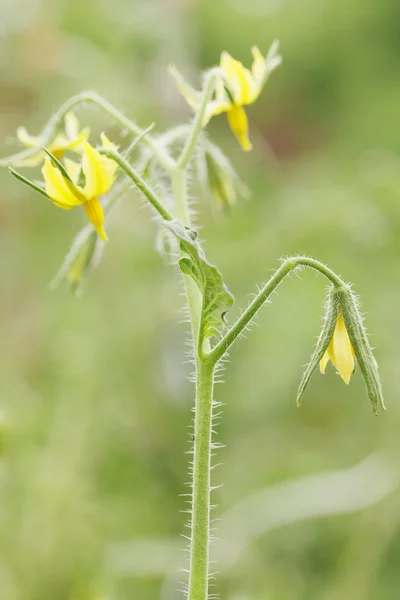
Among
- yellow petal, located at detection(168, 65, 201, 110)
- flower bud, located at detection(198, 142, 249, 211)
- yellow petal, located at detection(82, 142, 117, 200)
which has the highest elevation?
yellow petal, located at detection(168, 65, 201, 110)

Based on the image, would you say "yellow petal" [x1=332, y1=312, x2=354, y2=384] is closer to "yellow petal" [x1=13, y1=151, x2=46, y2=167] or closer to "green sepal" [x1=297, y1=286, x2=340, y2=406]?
"green sepal" [x1=297, y1=286, x2=340, y2=406]

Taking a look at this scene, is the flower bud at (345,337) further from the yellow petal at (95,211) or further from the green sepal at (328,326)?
the yellow petal at (95,211)

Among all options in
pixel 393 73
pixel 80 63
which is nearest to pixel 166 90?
pixel 80 63

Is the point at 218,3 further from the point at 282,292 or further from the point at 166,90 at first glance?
the point at 282,292

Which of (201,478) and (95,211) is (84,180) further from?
(201,478)

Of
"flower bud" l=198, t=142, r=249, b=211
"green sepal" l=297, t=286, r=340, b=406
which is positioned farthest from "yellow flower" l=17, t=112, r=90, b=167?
"green sepal" l=297, t=286, r=340, b=406

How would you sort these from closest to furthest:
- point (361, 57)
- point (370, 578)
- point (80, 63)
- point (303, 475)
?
1. point (370, 578)
2. point (303, 475)
3. point (80, 63)
4. point (361, 57)

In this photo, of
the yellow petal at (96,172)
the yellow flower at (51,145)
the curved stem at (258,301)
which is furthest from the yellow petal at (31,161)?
the curved stem at (258,301)
